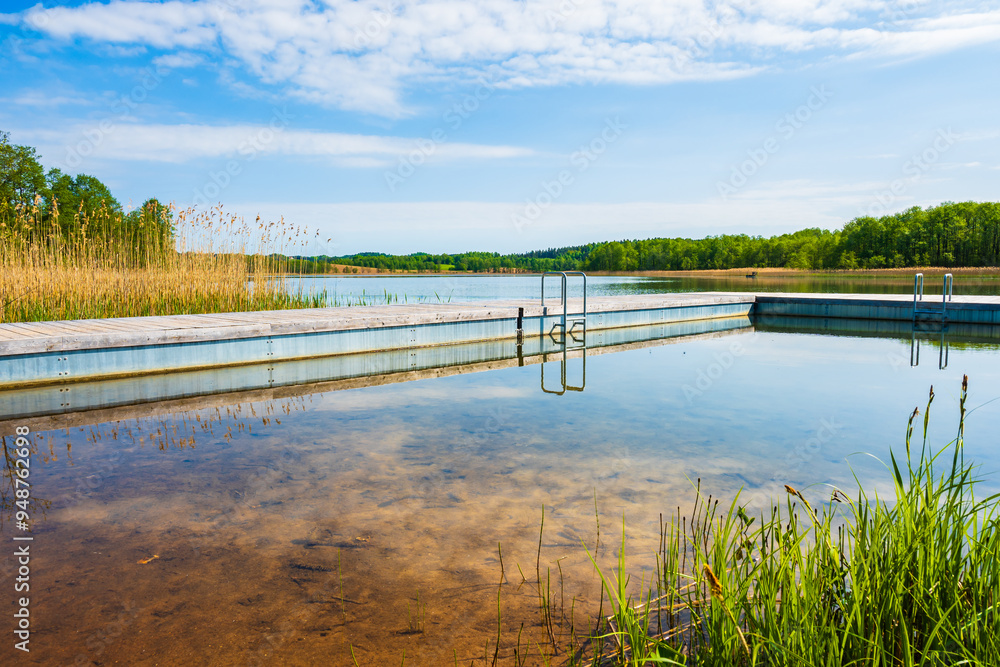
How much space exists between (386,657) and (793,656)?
1081mm

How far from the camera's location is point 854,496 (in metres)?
3.09

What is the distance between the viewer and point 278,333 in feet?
21.9

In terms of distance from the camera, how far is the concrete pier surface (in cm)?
537

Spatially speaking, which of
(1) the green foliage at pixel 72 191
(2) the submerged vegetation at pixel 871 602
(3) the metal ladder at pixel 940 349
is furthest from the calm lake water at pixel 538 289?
(1) the green foliage at pixel 72 191

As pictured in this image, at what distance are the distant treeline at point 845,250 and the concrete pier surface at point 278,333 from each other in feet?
142

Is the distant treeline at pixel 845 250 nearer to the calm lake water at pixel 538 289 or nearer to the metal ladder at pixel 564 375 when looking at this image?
the calm lake water at pixel 538 289

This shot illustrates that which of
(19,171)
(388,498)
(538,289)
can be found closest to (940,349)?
(388,498)

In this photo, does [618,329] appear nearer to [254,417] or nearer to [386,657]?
[254,417]

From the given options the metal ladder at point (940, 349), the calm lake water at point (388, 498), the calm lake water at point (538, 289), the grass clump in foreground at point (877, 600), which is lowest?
the calm lake water at point (388, 498)

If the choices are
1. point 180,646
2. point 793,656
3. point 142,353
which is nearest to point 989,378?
point 793,656

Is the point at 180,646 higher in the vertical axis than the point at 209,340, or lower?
lower

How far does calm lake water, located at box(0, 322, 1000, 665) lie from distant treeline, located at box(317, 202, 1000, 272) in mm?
49310

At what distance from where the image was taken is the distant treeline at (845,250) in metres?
49.7

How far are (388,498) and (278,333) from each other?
425 centimetres
